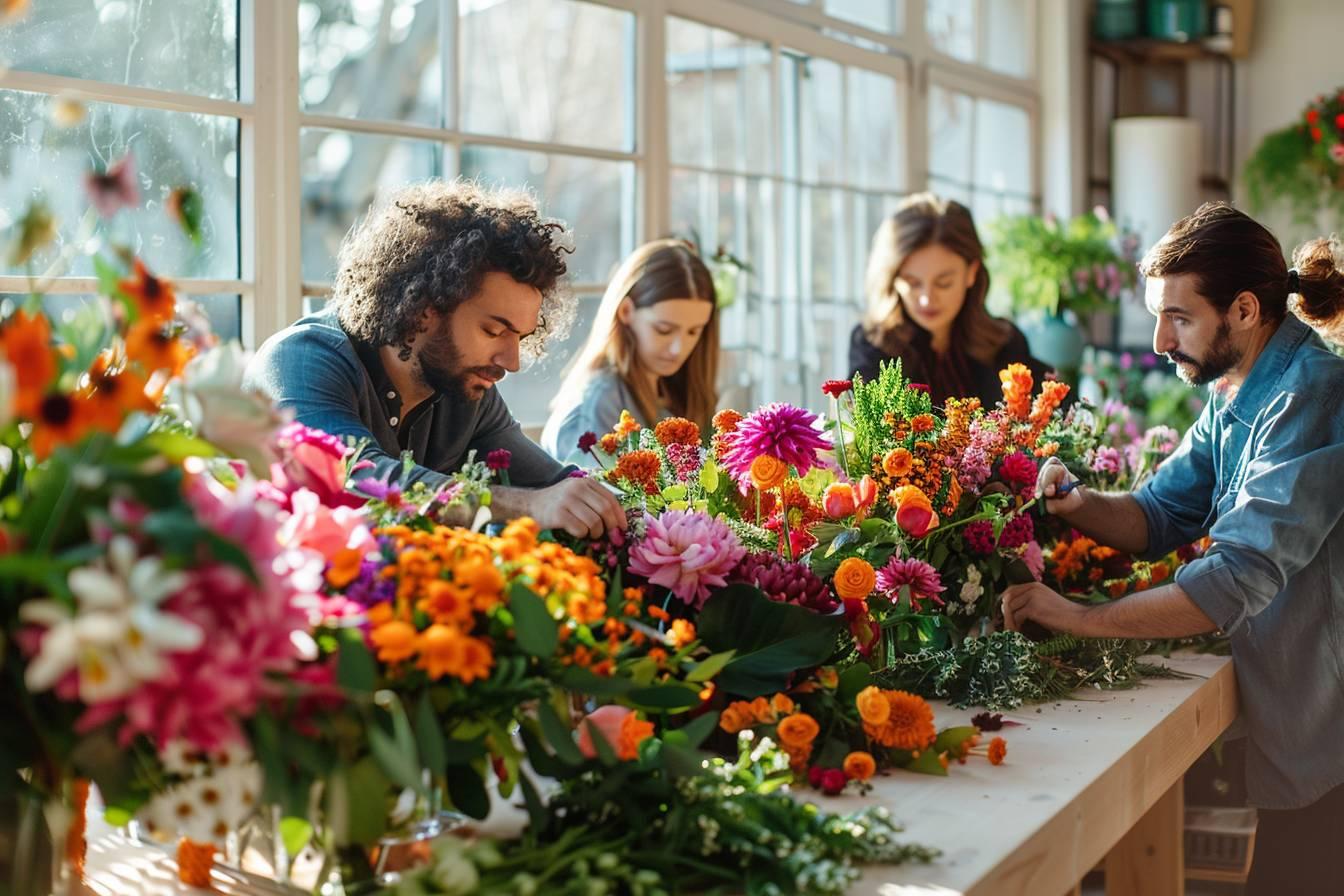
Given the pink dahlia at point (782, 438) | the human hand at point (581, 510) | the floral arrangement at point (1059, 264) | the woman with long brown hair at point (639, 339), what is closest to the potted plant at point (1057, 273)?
the floral arrangement at point (1059, 264)

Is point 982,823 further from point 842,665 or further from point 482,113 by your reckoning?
point 482,113

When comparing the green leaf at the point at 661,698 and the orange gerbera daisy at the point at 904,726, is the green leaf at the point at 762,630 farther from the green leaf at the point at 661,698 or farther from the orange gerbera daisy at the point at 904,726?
the green leaf at the point at 661,698

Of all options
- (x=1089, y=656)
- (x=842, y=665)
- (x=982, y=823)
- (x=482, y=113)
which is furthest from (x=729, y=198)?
(x=982, y=823)

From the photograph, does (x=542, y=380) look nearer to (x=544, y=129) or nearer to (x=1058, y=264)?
(x=544, y=129)

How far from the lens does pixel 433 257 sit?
1.85 metres

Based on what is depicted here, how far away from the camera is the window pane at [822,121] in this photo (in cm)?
407

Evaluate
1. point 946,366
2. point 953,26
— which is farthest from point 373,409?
point 953,26

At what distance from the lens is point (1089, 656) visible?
1688 mm

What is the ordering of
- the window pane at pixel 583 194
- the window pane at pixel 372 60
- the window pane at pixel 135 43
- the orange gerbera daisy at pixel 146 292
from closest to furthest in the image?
the orange gerbera daisy at pixel 146 292 → the window pane at pixel 135 43 → the window pane at pixel 372 60 → the window pane at pixel 583 194

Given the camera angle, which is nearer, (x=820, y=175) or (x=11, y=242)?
(x=11, y=242)

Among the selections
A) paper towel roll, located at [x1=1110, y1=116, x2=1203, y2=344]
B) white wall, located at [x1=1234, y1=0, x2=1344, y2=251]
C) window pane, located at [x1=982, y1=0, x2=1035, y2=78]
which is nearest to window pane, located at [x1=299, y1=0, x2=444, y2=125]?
window pane, located at [x1=982, y1=0, x2=1035, y2=78]

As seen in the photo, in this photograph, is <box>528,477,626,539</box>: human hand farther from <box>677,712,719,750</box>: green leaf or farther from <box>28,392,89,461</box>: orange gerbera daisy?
<box>28,392,89,461</box>: orange gerbera daisy

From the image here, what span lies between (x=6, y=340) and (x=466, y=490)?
53 cm

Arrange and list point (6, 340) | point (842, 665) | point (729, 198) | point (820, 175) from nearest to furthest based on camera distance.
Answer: point (6, 340)
point (842, 665)
point (729, 198)
point (820, 175)
